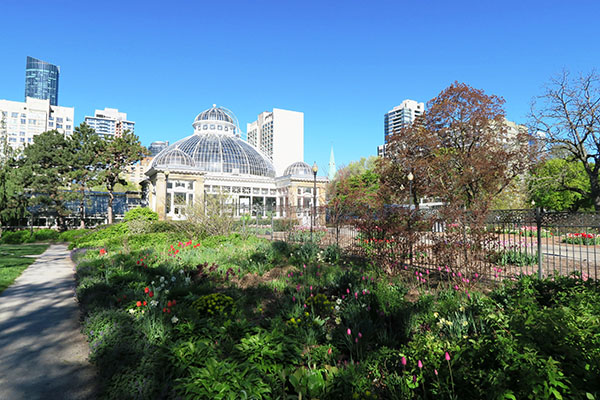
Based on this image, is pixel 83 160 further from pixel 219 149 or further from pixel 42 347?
pixel 42 347

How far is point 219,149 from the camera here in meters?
40.7

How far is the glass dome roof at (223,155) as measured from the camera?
39312 mm

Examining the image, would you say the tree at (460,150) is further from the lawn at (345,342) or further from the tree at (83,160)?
the tree at (83,160)

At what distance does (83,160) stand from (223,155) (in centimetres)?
1547

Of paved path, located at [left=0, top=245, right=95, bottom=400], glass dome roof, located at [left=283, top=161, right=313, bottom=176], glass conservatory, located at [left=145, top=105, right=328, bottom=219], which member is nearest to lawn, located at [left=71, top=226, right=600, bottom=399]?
paved path, located at [left=0, top=245, right=95, bottom=400]

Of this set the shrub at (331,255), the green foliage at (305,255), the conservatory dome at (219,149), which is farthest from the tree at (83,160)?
the shrub at (331,255)

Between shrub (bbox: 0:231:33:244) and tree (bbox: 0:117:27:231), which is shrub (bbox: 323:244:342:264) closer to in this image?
shrub (bbox: 0:231:33:244)

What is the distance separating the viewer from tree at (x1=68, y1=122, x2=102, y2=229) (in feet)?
90.1

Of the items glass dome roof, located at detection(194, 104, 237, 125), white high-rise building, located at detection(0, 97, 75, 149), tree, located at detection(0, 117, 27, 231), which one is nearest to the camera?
tree, located at detection(0, 117, 27, 231)

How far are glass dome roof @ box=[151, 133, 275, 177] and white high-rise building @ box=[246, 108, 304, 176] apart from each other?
74205 millimetres

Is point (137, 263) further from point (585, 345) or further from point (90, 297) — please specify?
point (585, 345)

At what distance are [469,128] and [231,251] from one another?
16.1 meters

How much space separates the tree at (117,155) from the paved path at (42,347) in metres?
23.2

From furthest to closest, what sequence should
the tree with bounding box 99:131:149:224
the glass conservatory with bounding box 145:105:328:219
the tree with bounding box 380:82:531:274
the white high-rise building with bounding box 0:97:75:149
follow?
the white high-rise building with bounding box 0:97:75:149 < the glass conservatory with bounding box 145:105:328:219 < the tree with bounding box 99:131:149:224 < the tree with bounding box 380:82:531:274
